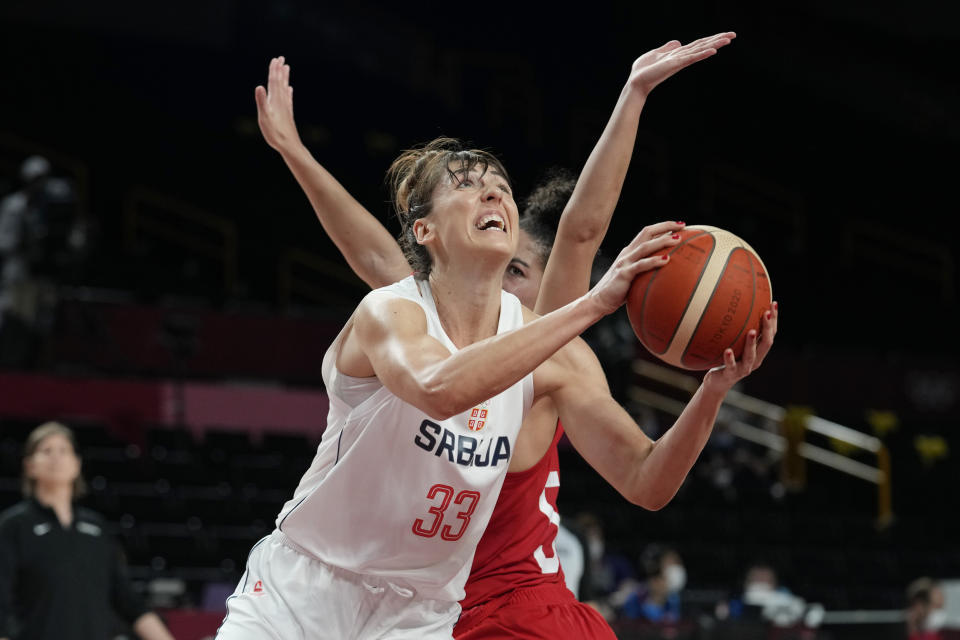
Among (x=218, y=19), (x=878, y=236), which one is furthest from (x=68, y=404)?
(x=878, y=236)

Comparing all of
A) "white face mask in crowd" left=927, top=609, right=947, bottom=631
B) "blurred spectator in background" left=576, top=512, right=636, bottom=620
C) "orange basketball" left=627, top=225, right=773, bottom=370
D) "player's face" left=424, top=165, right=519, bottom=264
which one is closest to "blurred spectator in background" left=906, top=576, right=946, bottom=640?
"white face mask in crowd" left=927, top=609, right=947, bottom=631

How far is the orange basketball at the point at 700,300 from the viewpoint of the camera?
9.37ft

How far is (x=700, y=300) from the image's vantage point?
2.87 m

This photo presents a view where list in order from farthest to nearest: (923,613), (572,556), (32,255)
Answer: (32,255)
(923,613)
(572,556)

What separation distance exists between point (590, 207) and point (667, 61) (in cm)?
42

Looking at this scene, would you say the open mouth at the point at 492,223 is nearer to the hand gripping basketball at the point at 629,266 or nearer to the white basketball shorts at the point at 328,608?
the hand gripping basketball at the point at 629,266

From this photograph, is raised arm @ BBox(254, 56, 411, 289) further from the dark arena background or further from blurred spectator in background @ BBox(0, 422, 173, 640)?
the dark arena background

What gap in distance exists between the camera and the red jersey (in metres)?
3.16

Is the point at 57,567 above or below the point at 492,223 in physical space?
below

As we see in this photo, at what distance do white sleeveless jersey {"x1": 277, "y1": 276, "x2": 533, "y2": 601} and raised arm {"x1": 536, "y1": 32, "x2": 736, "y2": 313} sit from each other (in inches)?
20.7

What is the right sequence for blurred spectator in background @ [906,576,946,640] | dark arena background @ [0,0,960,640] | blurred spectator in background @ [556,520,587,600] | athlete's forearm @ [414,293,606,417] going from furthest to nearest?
dark arena background @ [0,0,960,640], blurred spectator in background @ [906,576,946,640], blurred spectator in background @ [556,520,587,600], athlete's forearm @ [414,293,606,417]

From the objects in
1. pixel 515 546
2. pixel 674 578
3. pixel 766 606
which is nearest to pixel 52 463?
pixel 515 546

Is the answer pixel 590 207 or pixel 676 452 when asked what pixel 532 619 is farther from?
pixel 590 207

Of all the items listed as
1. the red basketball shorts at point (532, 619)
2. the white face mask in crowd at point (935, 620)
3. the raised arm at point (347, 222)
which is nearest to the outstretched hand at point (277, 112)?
the raised arm at point (347, 222)
